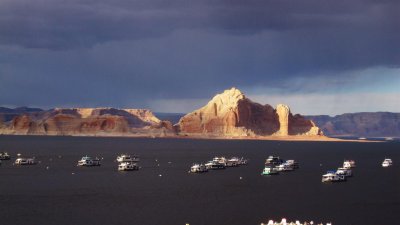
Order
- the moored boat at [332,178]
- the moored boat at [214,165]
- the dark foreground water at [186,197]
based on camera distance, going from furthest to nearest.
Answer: the moored boat at [214,165] → the moored boat at [332,178] → the dark foreground water at [186,197]

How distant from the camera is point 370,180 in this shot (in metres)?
146

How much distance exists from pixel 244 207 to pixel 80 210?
957 inches

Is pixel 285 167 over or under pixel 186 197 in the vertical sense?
over

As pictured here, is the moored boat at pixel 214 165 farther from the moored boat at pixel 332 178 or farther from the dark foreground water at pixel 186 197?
the moored boat at pixel 332 178

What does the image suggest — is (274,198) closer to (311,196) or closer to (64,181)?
(311,196)

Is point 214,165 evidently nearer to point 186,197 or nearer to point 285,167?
point 285,167

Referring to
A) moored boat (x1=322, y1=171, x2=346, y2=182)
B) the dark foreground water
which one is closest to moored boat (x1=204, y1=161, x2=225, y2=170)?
the dark foreground water

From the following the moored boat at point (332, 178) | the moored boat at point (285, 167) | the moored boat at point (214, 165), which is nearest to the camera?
the moored boat at point (332, 178)

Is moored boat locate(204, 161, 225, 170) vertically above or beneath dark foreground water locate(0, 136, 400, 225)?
above

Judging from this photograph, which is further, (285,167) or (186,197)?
(285,167)

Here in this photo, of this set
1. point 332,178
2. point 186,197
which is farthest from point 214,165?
point 186,197

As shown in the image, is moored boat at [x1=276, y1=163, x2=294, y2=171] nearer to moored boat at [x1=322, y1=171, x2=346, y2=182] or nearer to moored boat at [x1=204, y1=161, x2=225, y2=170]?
moored boat at [x1=204, y1=161, x2=225, y2=170]

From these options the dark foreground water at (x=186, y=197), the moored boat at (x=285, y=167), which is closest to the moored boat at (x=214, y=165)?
the dark foreground water at (x=186, y=197)

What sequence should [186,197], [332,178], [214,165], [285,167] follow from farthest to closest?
[214,165], [285,167], [332,178], [186,197]
